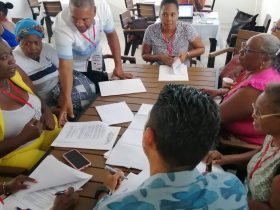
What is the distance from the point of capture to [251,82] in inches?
58.8

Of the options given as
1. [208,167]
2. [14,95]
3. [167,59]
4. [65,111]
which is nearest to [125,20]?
[167,59]

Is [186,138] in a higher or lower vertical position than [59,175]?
higher

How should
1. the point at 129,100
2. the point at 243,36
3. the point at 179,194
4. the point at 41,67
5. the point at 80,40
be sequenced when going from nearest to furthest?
the point at 179,194 → the point at 129,100 → the point at 80,40 → the point at 41,67 → the point at 243,36

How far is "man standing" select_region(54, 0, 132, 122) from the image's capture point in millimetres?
1851

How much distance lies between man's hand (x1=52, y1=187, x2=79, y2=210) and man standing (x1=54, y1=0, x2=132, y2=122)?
0.73m

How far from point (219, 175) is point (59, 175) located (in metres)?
0.73

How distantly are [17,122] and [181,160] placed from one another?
1.17m

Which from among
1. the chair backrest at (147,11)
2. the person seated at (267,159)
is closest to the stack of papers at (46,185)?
the person seated at (267,159)

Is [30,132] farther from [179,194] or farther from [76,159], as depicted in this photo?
→ [179,194]

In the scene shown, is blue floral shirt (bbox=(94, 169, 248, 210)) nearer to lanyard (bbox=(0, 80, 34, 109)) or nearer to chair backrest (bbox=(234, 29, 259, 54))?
lanyard (bbox=(0, 80, 34, 109))

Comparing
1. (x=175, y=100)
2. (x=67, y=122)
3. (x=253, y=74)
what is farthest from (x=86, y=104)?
(x=175, y=100)

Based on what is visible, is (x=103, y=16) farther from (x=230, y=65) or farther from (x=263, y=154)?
(x=263, y=154)

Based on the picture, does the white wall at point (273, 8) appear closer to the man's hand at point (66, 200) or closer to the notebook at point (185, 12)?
the notebook at point (185, 12)

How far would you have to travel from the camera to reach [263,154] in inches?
49.9
